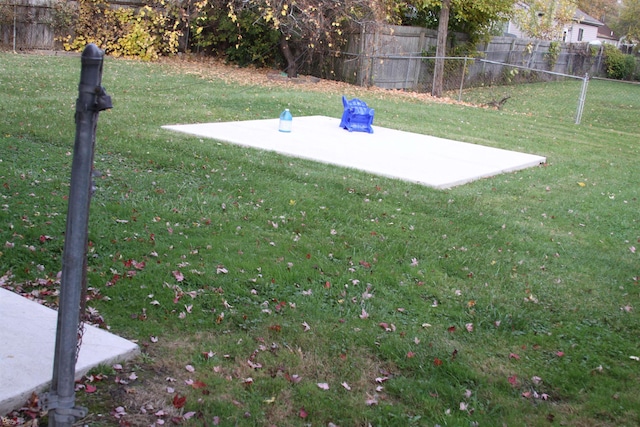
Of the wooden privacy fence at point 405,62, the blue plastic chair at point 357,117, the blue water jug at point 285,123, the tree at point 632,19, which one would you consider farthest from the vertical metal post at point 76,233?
the tree at point 632,19

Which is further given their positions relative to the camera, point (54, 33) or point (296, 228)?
point (54, 33)

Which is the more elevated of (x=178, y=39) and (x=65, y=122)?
(x=178, y=39)

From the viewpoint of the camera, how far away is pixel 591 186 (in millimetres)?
8805

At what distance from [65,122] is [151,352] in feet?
20.3

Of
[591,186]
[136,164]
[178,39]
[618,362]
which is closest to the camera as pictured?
[618,362]

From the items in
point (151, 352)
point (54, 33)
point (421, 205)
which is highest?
point (54, 33)

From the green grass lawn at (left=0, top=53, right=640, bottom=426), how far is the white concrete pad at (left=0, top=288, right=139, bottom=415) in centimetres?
13

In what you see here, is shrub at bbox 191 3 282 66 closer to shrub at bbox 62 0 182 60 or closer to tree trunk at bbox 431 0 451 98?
shrub at bbox 62 0 182 60

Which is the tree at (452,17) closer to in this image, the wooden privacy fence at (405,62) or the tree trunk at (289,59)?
the wooden privacy fence at (405,62)

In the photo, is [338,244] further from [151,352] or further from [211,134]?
[211,134]

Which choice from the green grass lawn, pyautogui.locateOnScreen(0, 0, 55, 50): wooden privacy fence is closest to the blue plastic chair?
the green grass lawn

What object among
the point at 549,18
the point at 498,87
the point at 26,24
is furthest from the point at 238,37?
the point at 549,18

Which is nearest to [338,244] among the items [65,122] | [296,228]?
[296,228]

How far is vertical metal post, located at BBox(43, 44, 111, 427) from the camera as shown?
2.08 metres
